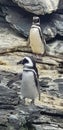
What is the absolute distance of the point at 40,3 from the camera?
11.9 m

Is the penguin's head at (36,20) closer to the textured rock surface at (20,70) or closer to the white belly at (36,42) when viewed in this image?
the white belly at (36,42)

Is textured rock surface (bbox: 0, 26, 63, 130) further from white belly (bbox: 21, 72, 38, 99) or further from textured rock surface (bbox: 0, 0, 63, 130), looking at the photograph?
white belly (bbox: 21, 72, 38, 99)

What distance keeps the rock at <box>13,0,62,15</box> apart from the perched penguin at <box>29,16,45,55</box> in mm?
377

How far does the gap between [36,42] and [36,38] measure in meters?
0.11

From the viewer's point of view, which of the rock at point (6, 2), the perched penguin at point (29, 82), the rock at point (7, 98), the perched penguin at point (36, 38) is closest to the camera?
the rock at point (7, 98)

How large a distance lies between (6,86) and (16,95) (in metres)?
0.46

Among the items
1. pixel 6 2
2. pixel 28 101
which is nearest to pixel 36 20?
pixel 6 2

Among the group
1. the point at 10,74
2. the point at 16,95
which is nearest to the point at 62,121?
the point at 16,95

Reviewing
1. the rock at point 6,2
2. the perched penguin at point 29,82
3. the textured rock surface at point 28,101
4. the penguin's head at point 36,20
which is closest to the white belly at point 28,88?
the perched penguin at point 29,82

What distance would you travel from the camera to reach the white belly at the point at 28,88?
895cm

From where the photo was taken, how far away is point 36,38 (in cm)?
1166

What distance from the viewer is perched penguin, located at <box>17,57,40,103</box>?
8.91 metres

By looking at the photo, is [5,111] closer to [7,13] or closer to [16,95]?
[16,95]

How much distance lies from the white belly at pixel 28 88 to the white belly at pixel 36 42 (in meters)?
2.70
